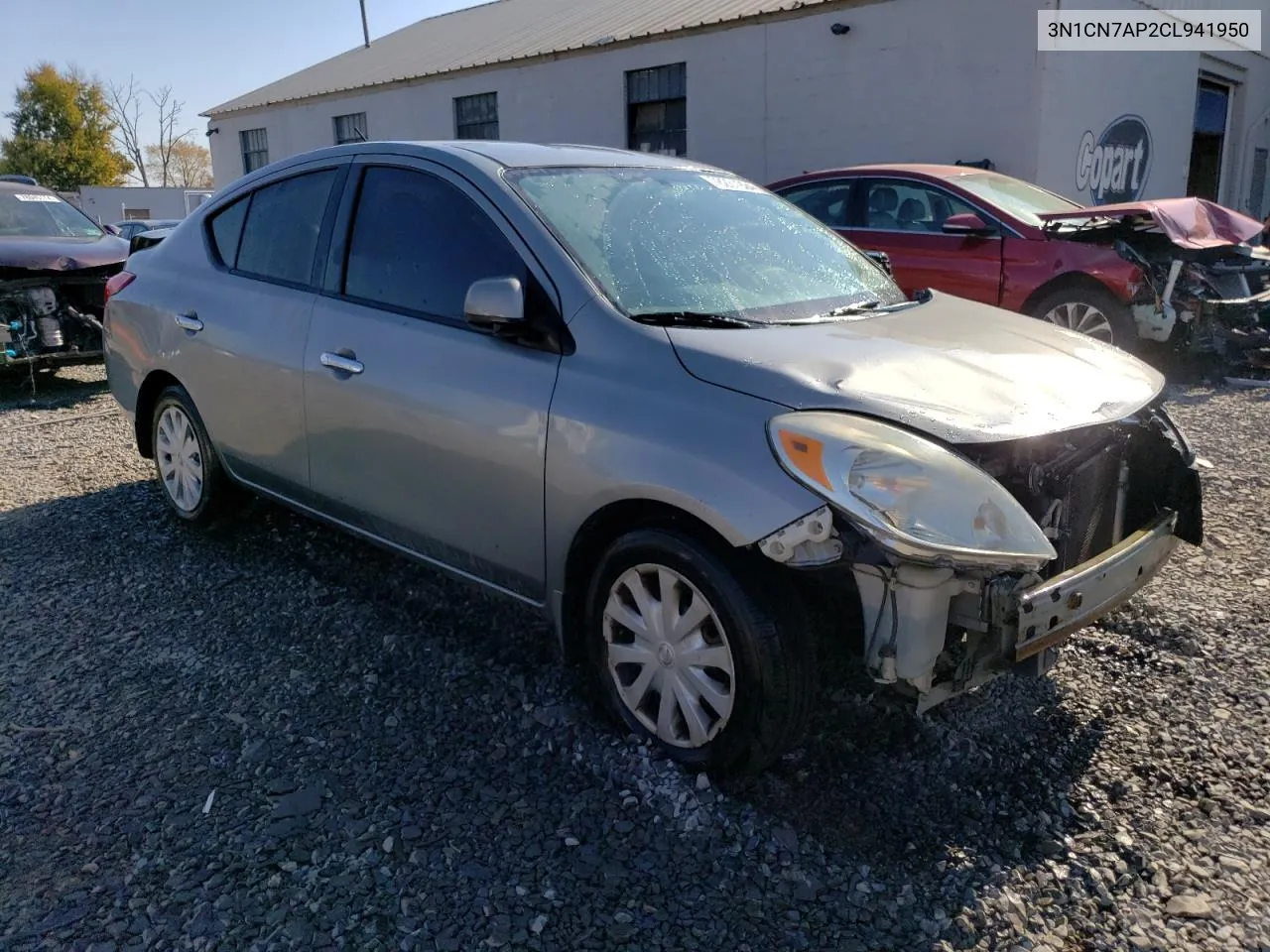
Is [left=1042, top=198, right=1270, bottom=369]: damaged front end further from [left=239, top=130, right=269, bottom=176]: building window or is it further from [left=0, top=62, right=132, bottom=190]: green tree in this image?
[left=0, top=62, right=132, bottom=190]: green tree

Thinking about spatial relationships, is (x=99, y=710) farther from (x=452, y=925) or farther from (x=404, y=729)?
(x=452, y=925)

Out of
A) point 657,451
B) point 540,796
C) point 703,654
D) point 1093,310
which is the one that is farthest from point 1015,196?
point 540,796

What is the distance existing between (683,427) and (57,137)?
58.2 m

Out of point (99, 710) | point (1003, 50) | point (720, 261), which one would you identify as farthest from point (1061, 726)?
point (1003, 50)

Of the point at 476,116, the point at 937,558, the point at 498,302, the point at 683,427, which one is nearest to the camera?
the point at 937,558

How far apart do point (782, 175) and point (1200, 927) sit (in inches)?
524

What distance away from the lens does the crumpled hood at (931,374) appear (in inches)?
102

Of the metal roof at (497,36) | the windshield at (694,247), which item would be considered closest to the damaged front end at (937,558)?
the windshield at (694,247)

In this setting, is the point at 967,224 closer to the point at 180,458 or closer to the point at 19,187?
the point at 180,458

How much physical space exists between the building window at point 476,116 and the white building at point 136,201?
19.9m

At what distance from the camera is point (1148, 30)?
552 inches

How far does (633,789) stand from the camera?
2.80 m

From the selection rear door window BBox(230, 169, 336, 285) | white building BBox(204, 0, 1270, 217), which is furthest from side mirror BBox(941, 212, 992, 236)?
rear door window BBox(230, 169, 336, 285)

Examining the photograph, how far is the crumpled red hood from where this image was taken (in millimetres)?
7418
